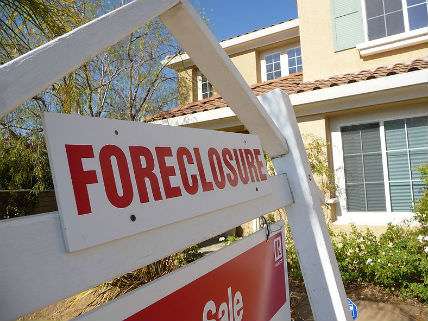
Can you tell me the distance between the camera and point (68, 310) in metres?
6.18

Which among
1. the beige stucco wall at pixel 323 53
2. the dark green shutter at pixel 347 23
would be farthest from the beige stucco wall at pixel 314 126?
the dark green shutter at pixel 347 23

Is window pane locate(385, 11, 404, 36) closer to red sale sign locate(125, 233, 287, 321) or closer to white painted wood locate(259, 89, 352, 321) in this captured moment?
white painted wood locate(259, 89, 352, 321)

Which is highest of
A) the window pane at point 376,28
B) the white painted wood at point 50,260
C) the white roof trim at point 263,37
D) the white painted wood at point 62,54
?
the white roof trim at point 263,37

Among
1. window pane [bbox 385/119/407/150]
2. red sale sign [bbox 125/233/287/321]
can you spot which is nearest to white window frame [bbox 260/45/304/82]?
window pane [bbox 385/119/407/150]

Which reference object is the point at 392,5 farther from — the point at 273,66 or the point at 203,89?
the point at 203,89

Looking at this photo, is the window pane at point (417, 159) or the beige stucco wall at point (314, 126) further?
the beige stucco wall at point (314, 126)

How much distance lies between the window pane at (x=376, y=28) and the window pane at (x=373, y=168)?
242 centimetres

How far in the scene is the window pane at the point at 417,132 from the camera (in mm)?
6137

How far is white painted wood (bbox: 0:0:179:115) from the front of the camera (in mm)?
534

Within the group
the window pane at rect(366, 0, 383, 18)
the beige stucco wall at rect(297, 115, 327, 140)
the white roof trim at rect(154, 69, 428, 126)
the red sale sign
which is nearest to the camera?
the red sale sign

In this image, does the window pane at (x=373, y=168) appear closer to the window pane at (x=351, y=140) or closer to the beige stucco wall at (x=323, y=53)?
the window pane at (x=351, y=140)

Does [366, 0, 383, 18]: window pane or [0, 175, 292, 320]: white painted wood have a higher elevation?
[366, 0, 383, 18]: window pane

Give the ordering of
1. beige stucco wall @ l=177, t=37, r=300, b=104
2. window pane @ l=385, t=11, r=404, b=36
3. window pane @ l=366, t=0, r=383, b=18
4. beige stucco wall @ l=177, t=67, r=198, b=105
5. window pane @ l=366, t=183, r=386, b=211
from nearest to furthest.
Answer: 1. window pane @ l=366, t=183, r=386, b=211
2. window pane @ l=385, t=11, r=404, b=36
3. window pane @ l=366, t=0, r=383, b=18
4. beige stucco wall @ l=177, t=37, r=300, b=104
5. beige stucco wall @ l=177, t=67, r=198, b=105

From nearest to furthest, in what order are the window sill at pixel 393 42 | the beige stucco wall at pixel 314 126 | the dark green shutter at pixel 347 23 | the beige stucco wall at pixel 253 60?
the window sill at pixel 393 42 < the beige stucco wall at pixel 314 126 < the dark green shutter at pixel 347 23 < the beige stucco wall at pixel 253 60
